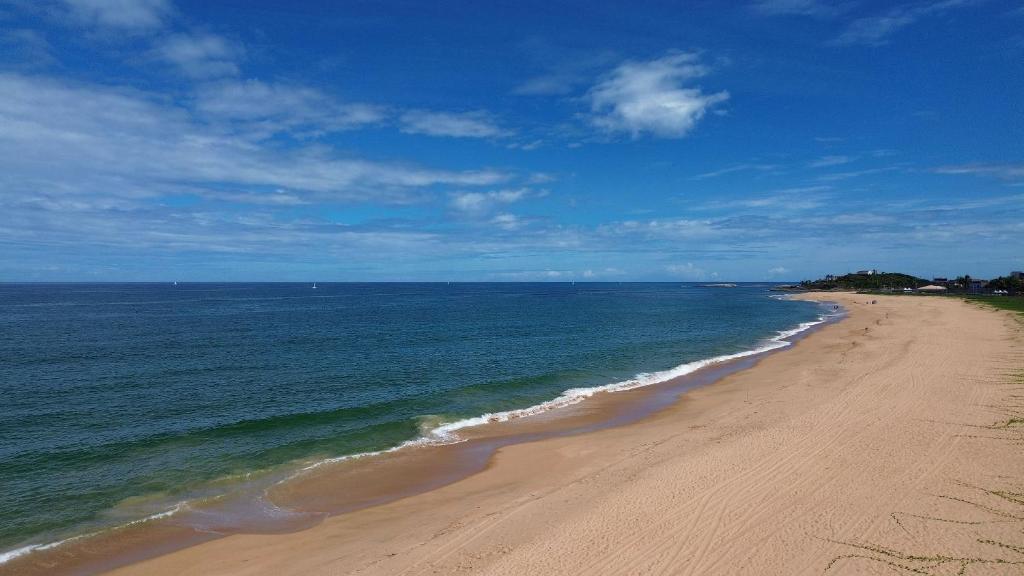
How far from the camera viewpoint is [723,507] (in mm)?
11805

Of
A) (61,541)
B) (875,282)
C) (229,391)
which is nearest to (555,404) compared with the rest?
(229,391)

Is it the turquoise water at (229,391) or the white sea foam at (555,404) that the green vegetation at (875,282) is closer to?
the turquoise water at (229,391)

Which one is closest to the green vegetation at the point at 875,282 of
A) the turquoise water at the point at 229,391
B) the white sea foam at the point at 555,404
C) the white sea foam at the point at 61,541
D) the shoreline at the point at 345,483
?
the turquoise water at the point at 229,391

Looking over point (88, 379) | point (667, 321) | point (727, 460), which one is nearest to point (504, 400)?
point (727, 460)

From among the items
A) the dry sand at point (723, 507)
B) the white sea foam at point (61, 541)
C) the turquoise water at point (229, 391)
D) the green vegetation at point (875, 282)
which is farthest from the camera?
the green vegetation at point (875, 282)

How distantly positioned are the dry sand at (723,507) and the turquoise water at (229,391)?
4.93 meters

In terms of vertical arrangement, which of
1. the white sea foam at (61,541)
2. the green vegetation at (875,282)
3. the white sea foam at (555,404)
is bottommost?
the white sea foam at (61,541)

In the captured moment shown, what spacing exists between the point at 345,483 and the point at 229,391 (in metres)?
13.4

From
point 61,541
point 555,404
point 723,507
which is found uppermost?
point 723,507

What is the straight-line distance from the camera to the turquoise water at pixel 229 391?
1504 centimetres

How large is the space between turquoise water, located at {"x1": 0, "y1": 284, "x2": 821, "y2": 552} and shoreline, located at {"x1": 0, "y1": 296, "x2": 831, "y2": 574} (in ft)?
2.52

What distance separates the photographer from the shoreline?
11422 mm

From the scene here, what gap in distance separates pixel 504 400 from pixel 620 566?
613 inches

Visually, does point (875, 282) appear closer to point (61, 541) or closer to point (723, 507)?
point (723, 507)
